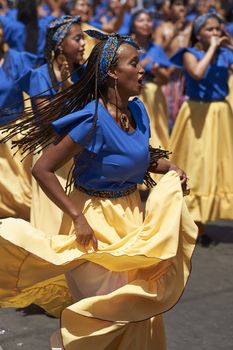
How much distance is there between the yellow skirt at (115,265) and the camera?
11.1 ft

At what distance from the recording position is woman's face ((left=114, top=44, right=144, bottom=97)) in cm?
363

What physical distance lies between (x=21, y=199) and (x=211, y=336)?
2.97 metres

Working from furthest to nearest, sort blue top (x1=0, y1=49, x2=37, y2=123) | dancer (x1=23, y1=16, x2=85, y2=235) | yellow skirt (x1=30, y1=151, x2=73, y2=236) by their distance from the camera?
1. blue top (x1=0, y1=49, x2=37, y2=123)
2. dancer (x1=23, y1=16, x2=85, y2=235)
3. yellow skirt (x1=30, y1=151, x2=73, y2=236)

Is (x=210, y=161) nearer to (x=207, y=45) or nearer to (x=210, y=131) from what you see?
(x=210, y=131)

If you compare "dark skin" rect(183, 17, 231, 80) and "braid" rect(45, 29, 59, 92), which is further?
"dark skin" rect(183, 17, 231, 80)

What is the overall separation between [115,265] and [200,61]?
352 centimetres

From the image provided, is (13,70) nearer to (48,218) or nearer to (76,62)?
(76,62)

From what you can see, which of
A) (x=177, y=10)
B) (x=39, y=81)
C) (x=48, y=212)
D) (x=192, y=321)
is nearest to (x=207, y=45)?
(x=39, y=81)

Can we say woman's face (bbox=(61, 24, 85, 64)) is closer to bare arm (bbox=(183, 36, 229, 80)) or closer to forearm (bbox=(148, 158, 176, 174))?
bare arm (bbox=(183, 36, 229, 80))

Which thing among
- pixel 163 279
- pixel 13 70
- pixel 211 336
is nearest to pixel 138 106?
pixel 163 279

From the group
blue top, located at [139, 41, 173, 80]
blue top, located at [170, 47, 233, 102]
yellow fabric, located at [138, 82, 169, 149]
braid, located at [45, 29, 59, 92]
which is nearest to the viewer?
braid, located at [45, 29, 59, 92]

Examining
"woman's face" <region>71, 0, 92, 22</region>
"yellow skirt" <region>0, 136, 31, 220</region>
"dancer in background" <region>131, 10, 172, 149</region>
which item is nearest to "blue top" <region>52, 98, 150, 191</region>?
"yellow skirt" <region>0, 136, 31, 220</region>

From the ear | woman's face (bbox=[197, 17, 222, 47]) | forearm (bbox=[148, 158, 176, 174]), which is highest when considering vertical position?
the ear

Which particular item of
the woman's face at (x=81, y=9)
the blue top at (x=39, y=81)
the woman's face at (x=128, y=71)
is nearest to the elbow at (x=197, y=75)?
the blue top at (x=39, y=81)
